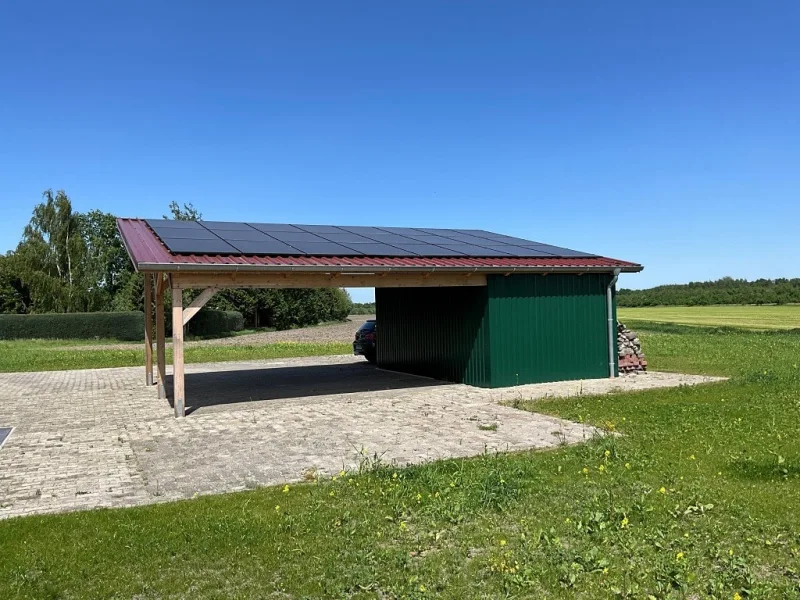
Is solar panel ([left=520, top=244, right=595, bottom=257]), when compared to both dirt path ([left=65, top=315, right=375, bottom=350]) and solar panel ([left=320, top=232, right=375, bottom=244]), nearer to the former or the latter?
solar panel ([left=320, top=232, right=375, bottom=244])

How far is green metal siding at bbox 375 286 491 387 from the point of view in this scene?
13.6m

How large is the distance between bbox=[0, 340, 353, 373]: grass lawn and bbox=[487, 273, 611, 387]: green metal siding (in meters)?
11.2

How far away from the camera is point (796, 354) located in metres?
18.6

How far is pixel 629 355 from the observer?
598 inches

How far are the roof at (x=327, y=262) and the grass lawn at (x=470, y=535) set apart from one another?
496 centimetres

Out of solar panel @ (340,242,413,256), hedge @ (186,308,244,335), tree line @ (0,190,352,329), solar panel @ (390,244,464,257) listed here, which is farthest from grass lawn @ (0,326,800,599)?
tree line @ (0,190,352,329)

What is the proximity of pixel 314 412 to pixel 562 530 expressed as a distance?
251 inches

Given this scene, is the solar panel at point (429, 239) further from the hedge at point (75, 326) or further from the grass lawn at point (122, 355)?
the hedge at point (75, 326)

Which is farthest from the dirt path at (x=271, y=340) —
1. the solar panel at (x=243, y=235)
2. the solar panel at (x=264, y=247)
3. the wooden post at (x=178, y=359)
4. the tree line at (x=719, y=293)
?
the tree line at (x=719, y=293)

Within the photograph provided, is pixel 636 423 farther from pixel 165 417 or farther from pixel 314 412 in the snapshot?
pixel 165 417

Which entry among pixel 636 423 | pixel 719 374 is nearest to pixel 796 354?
pixel 719 374

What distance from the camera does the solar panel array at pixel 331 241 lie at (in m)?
11.7

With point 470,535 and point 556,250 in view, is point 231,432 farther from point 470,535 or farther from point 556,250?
point 556,250

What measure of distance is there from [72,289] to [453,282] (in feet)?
120
